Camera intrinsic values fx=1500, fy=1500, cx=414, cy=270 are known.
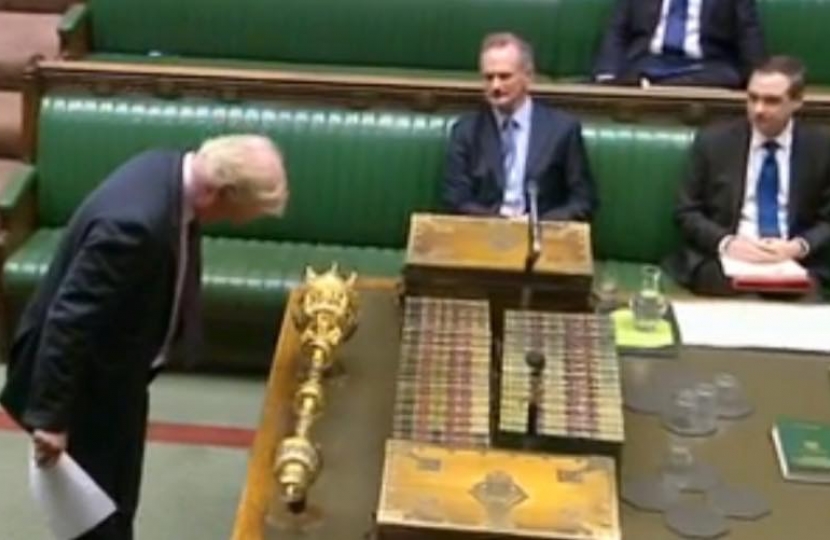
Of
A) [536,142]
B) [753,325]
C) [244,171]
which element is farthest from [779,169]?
[244,171]

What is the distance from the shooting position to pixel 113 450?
9.87 feet

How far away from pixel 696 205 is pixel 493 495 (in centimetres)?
252

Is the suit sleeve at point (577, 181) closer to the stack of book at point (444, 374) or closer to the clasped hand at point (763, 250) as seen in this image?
the clasped hand at point (763, 250)

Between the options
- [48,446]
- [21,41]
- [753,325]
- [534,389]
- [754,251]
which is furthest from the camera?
[21,41]

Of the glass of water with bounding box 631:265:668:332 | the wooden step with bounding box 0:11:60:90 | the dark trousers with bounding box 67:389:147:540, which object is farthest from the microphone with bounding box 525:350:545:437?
the wooden step with bounding box 0:11:60:90

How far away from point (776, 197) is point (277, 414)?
230 cm

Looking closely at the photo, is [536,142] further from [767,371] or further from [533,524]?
[533,524]

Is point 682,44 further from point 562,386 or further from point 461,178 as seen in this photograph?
point 562,386

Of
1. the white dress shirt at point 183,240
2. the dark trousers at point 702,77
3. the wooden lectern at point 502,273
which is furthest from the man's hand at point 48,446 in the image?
the dark trousers at point 702,77

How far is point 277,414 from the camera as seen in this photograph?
9.51 feet

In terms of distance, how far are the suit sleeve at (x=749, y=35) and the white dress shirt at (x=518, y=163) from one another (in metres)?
1.15

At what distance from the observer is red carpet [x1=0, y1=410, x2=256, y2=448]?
14.4ft

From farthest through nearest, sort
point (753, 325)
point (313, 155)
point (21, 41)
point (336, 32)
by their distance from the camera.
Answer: point (21, 41)
point (336, 32)
point (313, 155)
point (753, 325)

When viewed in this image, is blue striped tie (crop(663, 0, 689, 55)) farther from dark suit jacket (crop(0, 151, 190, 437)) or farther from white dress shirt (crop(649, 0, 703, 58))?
dark suit jacket (crop(0, 151, 190, 437))
